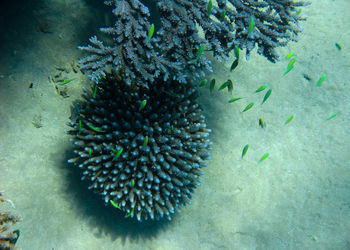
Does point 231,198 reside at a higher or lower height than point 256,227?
higher

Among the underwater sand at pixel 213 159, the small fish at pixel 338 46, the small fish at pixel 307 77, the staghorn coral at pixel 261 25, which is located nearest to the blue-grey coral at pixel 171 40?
the staghorn coral at pixel 261 25

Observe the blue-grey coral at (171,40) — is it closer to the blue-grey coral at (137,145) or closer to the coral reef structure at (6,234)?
the blue-grey coral at (137,145)

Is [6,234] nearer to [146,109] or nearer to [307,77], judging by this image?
[146,109]

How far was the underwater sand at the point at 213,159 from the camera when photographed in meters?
4.06

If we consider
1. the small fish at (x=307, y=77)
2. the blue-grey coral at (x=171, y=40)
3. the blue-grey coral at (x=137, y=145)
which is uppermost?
the blue-grey coral at (x=171, y=40)

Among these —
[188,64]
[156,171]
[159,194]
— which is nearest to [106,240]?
[159,194]

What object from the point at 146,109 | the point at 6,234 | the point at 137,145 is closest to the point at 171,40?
the point at 146,109

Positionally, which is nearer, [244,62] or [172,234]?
[172,234]

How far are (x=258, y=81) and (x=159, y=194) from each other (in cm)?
373

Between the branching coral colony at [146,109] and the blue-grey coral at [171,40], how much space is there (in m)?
0.02

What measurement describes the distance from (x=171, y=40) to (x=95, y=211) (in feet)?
11.9

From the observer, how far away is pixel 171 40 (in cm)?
355

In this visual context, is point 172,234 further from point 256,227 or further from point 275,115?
point 275,115

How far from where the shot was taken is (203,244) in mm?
4512
